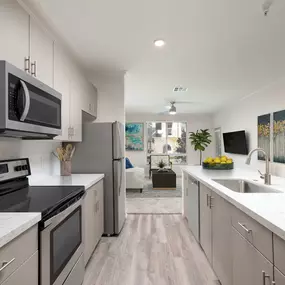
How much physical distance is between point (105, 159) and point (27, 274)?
2.12m

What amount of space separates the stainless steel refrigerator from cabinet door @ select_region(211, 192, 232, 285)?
145cm

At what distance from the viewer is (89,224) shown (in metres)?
2.46

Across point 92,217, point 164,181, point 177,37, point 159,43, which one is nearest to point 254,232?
point 92,217

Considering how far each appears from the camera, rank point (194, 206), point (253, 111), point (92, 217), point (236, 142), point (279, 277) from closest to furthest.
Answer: point (279, 277)
point (92, 217)
point (194, 206)
point (253, 111)
point (236, 142)

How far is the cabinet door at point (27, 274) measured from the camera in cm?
101

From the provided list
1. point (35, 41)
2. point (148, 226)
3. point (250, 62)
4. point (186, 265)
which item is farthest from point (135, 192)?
point (35, 41)

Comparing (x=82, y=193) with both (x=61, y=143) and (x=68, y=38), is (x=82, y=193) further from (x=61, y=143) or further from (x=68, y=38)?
(x=68, y=38)

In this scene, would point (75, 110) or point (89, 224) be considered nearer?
point (89, 224)

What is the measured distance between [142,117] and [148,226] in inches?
236

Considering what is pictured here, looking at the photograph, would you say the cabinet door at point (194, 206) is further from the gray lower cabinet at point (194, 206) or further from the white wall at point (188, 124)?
the white wall at point (188, 124)

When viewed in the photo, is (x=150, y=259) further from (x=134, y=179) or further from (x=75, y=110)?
(x=134, y=179)

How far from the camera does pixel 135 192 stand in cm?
618

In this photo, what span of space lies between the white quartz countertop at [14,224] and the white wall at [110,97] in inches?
106

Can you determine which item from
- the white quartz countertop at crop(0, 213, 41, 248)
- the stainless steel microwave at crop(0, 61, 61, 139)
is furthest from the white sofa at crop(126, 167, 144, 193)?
the white quartz countertop at crop(0, 213, 41, 248)
